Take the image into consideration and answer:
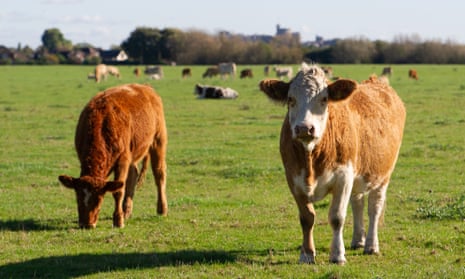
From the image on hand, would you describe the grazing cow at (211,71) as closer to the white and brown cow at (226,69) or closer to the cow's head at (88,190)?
the white and brown cow at (226,69)

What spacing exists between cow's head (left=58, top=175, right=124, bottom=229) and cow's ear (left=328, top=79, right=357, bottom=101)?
348 cm

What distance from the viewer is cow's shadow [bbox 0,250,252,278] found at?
773 centimetres

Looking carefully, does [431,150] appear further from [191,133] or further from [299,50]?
[299,50]

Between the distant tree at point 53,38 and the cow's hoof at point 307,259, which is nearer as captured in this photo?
the cow's hoof at point 307,259

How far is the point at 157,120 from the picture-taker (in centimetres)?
1153

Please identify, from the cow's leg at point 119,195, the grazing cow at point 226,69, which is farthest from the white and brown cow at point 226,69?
the cow's leg at point 119,195

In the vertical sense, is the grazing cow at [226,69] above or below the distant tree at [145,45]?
below

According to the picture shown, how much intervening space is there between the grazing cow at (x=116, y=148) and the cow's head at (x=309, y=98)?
10.5 ft

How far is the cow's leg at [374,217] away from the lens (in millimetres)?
8266

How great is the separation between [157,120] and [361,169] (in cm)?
447

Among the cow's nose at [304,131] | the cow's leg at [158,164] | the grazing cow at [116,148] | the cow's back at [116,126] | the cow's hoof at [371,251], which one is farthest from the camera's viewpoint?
the cow's leg at [158,164]

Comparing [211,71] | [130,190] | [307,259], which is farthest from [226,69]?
[307,259]

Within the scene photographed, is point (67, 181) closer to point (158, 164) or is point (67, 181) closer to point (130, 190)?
point (130, 190)

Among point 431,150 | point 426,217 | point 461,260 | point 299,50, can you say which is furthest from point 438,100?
point 299,50
